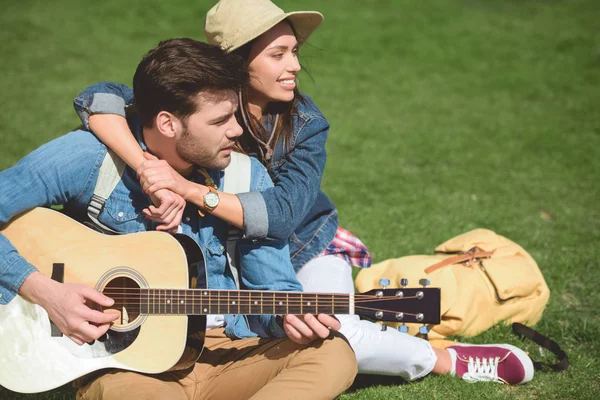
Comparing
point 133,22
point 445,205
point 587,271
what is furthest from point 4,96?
point 587,271

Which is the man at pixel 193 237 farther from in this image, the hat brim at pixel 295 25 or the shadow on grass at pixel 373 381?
the shadow on grass at pixel 373 381

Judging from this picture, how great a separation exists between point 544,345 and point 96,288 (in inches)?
108

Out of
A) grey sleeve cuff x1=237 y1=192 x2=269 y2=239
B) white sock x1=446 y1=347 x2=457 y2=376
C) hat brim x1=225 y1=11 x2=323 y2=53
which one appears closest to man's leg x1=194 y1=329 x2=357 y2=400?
grey sleeve cuff x1=237 y1=192 x2=269 y2=239

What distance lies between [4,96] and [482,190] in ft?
20.5

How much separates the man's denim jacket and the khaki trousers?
0.10 m

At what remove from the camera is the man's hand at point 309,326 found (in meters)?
3.05

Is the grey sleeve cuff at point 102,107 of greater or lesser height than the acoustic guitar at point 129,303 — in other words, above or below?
above

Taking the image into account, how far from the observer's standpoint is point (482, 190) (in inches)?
270

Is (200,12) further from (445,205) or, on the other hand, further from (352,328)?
(352,328)

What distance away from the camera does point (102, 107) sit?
3383mm

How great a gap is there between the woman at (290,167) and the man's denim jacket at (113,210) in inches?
4.7

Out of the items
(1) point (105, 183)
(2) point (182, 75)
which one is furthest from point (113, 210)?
(2) point (182, 75)

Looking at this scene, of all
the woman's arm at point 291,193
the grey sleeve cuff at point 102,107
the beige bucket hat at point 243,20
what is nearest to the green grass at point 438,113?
the beige bucket hat at point 243,20

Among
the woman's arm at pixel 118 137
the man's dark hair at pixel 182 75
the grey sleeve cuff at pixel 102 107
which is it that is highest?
the man's dark hair at pixel 182 75
